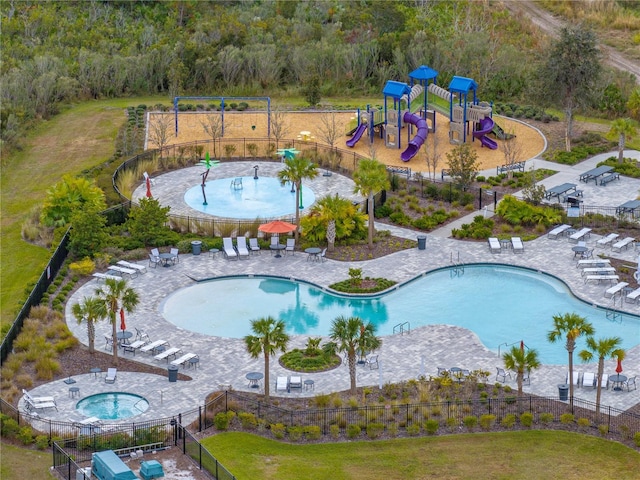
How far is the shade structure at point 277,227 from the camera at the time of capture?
200 feet

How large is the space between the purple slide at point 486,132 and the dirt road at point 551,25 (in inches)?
755

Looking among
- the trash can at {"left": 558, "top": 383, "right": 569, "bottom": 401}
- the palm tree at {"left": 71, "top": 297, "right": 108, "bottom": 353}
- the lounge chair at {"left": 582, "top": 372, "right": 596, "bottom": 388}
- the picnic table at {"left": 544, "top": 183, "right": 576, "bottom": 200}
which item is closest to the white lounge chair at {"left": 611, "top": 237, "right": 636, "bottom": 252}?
the picnic table at {"left": 544, "top": 183, "right": 576, "bottom": 200}

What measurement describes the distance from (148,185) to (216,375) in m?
21.2

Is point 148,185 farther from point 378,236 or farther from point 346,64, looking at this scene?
point 346,64

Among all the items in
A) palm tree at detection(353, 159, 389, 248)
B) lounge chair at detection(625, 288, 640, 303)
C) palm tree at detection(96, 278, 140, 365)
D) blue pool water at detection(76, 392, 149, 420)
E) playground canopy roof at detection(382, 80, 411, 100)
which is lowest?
blue pool water at detection(76, 392, 149, 420)

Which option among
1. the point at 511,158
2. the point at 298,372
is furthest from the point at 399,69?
the point at 298,372

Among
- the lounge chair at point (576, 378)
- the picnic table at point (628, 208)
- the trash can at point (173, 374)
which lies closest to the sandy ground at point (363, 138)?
the picnic table at point (628, 208)

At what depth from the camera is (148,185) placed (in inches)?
2640

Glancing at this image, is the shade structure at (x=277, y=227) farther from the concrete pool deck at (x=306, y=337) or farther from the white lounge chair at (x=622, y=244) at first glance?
the white lounge chair at (x=622, y=244)

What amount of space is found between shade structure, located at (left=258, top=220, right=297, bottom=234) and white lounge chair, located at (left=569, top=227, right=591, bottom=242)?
46.4ft

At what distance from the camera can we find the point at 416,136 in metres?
75.1

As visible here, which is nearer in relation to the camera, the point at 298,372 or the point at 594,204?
the point at 298,372

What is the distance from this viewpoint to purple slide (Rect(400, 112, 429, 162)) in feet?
245

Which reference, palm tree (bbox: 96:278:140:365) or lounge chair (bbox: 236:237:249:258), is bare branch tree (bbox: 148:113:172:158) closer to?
lounge chair (bbox: 236:237:249:258)
